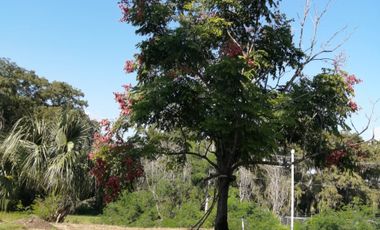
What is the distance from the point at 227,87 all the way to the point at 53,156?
336 inches

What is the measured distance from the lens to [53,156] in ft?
47.8

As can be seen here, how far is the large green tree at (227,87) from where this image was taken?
25.0 feet

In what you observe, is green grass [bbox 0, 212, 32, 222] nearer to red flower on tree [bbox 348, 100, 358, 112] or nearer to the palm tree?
the palm tree

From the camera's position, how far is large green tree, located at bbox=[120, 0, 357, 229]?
7613 mm

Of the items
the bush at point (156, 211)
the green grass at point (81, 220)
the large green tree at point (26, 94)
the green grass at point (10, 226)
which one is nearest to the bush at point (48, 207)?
the green grass at point (81, 220)

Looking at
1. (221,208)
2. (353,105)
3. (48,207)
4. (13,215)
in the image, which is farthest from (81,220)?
(353,105)

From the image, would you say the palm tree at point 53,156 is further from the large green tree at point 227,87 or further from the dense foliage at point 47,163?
the large green tree at point 227,87

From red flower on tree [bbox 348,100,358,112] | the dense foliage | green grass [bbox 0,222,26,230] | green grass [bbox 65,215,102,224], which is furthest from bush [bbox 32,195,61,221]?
red flower on tree [bbox 348,100,358,112]

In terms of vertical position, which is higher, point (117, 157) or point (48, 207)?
point (117, 157)

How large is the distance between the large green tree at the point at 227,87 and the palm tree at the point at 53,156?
15.8ft

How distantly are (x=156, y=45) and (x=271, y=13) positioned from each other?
2.54 m

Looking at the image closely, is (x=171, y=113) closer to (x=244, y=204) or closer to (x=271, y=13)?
(x=271, y=13)

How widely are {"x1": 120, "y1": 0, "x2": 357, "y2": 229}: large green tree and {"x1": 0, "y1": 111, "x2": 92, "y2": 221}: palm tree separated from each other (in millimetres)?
4823

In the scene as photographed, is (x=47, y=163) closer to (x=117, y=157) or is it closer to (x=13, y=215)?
(x=13, y=215)
